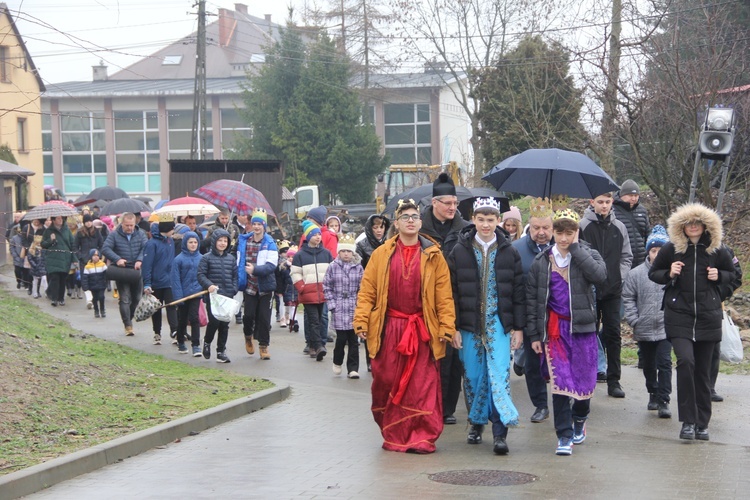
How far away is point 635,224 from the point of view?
1244cm

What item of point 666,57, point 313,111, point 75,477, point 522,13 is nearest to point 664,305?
point 75,477

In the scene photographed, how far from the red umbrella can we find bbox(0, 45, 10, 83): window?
774 centimetres

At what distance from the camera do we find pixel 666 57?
20375 mm

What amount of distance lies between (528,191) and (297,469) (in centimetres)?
482

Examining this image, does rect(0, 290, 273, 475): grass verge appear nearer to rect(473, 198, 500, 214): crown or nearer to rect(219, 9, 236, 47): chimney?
rect(473, 198, 500, 214): crown

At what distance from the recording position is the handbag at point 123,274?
1730 centimetres

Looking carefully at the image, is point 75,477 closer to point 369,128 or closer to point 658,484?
point 658,484

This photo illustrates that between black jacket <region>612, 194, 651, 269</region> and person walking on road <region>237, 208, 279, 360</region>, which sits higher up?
black jacket <region>612, 194, 651, 269</region>

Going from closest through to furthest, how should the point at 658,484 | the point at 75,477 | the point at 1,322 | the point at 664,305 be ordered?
the point at 658,484
the point at 75,477
the point at 664,305
the point at 1,322

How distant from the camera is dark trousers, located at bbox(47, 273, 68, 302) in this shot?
22.5 metres

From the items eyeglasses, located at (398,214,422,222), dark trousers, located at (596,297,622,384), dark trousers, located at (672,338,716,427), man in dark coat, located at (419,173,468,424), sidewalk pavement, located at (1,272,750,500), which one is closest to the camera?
sidewalk pavement, located at (1,272,750,500)

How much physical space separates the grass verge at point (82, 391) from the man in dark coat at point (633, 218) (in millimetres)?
4300

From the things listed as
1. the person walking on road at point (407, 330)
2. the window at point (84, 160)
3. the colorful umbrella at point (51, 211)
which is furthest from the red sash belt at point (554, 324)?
the window at point (84, 160)

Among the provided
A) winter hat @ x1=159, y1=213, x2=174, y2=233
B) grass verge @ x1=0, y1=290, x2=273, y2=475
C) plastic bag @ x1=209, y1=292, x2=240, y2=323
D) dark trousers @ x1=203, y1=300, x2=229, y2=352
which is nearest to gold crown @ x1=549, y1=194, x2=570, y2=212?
grass verge @ x1=0, y1=290, x2=273, y2=475
